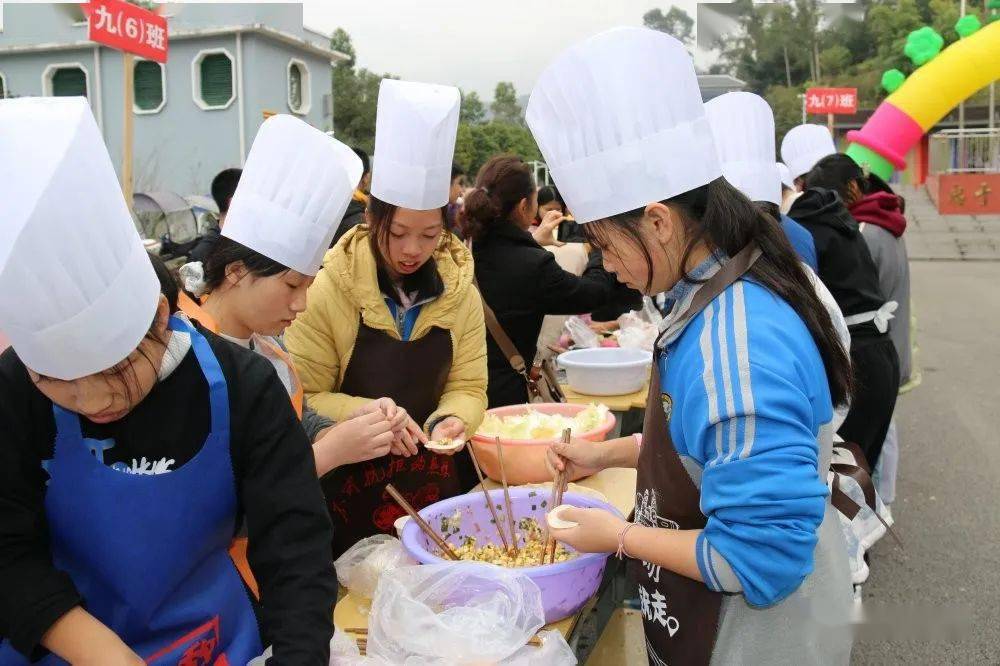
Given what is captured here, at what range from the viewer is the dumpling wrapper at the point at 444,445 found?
2.25 m

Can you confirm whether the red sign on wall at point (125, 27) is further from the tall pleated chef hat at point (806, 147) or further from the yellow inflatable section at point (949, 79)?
the yellow inflatable section at point (949, 79)

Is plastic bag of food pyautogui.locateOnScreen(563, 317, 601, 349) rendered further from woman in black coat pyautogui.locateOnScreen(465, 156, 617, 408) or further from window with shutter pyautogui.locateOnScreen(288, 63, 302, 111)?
window with shutter pyautogui.locateOnScreen(288, 63, 302, 111)

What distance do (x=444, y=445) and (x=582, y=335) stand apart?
107 inches

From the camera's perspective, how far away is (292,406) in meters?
1.38

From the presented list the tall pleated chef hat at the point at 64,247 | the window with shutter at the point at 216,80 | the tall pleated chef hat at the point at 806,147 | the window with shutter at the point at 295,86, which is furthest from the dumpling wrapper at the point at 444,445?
the window with shutter at the point at 295,86

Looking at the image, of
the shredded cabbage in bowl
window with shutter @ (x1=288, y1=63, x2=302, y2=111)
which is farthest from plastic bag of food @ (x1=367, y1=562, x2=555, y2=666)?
window with shutter @ (x1=288, y1=63, x2=302, y2=111)

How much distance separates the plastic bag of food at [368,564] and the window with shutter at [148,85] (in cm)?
2302

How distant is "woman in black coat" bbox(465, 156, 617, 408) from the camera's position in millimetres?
3623

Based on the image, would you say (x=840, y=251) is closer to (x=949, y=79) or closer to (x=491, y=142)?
(x=949, y=79)

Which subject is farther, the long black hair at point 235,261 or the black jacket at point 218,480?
the long black hair at point 235,261

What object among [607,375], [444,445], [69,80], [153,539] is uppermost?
[69,80]

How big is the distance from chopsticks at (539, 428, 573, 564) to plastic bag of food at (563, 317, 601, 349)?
270 centimetres

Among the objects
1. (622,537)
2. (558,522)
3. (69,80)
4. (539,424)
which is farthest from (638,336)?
(69,80)

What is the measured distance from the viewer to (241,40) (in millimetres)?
20922
